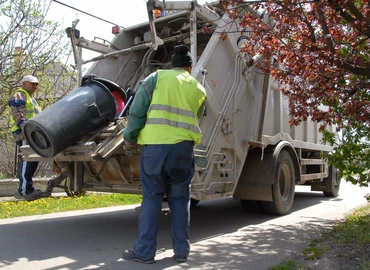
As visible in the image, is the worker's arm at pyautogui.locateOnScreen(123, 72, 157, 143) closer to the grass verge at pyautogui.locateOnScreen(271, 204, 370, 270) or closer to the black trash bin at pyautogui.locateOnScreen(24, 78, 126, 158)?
the black trash bin at pyautogui.locateOnScreen(24, 78, 126, 158)

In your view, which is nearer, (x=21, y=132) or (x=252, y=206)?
(x=21, y=132)

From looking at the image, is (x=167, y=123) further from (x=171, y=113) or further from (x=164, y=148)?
(x=164, y=148)

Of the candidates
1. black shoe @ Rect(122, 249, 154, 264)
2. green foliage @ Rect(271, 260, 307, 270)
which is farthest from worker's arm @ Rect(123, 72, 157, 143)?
green foliage @ Rect(271, 260, 307, 270)

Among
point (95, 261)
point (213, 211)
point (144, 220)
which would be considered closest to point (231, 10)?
point (144, 220)

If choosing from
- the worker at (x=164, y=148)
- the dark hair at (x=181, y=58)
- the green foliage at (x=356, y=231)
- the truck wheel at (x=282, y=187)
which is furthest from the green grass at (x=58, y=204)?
the green foliage at (x=356, y=231)

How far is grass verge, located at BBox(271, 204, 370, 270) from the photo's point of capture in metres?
3.37

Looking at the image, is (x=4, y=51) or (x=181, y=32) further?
(x=4, y=51)

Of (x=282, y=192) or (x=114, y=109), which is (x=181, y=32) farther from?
(x=282, y=192)

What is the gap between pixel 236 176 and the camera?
5.25 meters

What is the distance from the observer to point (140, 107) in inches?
140

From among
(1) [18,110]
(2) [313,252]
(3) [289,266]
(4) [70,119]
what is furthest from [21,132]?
(2) [313,252]

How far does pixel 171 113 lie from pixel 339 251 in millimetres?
2077

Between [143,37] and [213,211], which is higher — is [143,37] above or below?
above

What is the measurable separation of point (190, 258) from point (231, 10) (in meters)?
2.77
